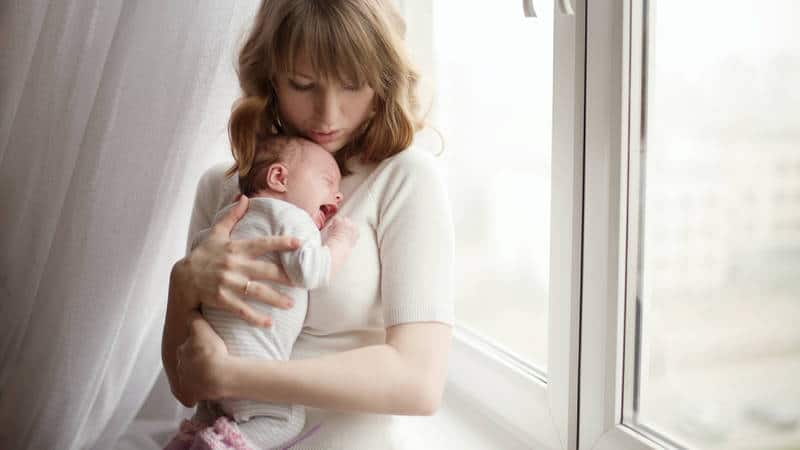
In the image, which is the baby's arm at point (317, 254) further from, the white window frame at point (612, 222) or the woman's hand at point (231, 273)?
the white window frame at point (612, 222)

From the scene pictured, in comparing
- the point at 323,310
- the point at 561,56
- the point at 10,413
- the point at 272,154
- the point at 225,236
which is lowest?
the point at 10,413

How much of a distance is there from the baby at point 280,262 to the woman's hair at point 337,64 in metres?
0.08

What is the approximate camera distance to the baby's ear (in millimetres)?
1059

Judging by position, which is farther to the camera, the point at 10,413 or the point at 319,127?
the point at 10,413

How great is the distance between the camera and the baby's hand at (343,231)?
1042 millimetres

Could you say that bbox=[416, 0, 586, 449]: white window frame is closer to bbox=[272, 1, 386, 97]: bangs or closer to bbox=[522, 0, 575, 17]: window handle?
bbox=[522, 0, 575, 17]: window handle

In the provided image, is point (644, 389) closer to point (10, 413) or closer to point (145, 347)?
point (145, 347)

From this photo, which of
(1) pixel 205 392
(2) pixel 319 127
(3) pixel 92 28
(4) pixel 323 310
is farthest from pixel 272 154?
(3) pixel 92 28

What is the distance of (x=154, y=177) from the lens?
123 cm

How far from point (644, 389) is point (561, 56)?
0.52 m

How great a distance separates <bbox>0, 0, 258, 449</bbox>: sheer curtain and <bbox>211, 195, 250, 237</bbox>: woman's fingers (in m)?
0.18

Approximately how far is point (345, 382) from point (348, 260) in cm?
18

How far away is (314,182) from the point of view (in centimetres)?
106

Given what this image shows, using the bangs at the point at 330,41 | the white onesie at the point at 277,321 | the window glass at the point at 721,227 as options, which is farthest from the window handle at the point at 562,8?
the white onesie at the point at 277,321
